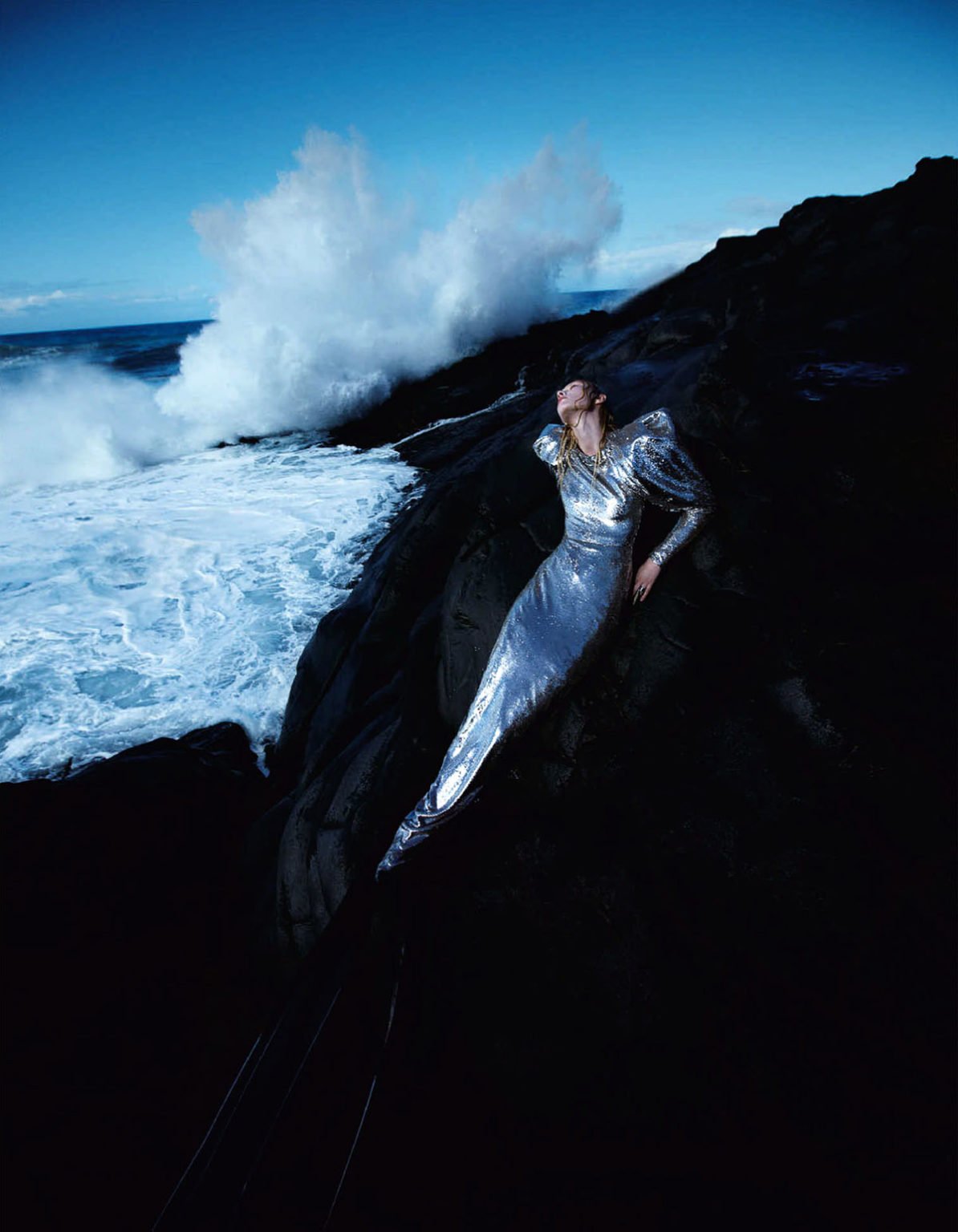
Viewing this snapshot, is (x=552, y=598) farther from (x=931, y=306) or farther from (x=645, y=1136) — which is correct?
(x=931, y=306)

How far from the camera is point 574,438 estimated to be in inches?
94.8

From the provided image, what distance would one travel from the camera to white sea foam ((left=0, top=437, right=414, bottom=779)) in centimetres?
556

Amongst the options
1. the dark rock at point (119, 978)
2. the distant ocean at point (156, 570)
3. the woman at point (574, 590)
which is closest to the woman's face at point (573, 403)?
the woman at point (574, 590)

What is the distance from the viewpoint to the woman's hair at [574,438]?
2.31m

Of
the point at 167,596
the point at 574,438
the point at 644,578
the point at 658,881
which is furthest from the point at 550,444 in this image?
the point at 167,596

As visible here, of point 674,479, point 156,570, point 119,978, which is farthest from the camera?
point 156,570

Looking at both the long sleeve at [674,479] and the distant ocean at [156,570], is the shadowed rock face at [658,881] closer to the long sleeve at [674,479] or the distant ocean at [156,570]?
the long sleeve at [674,479]

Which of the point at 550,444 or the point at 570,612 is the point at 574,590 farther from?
the point at 550,444

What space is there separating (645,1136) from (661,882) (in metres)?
0.74

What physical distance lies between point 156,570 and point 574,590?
7991 millimetres

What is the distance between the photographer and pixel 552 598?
2.44 meters

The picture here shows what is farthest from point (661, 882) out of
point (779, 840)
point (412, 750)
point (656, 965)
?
point (412, 750)

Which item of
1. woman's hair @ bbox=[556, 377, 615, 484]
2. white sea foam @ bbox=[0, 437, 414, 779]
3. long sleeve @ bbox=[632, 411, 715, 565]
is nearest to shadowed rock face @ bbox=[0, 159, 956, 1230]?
long sleeve @ bbox=[632, 411, 715, 565]

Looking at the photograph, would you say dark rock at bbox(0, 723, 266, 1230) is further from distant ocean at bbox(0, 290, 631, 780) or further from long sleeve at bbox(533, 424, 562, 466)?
long sleeve at bbox(533, 424, 562, 466)
